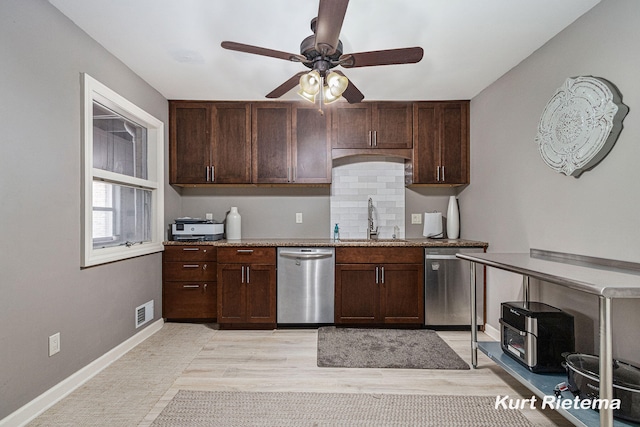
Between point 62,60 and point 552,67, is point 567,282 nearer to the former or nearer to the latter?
point 552,67

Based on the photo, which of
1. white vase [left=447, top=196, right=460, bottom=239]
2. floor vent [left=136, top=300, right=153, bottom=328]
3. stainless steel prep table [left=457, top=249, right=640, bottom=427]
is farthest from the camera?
white vase [left=447, top=196, right=460, bottom=239]

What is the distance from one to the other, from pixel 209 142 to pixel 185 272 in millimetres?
1467

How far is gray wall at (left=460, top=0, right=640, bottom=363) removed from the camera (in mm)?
1765

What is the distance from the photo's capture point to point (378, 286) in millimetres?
3285

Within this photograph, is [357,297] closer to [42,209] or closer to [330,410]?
[330,410]

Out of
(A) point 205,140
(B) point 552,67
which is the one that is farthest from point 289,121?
(B) point 552,67

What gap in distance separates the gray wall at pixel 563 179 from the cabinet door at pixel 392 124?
0.72m

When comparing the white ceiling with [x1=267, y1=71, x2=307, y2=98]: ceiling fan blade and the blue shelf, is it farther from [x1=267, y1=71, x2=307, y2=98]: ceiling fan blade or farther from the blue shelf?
the blue shelf

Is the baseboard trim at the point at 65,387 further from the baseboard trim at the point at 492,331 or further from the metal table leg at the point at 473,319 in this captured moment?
the baseboard trim at the point at 492,331

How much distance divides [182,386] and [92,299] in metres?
0.94

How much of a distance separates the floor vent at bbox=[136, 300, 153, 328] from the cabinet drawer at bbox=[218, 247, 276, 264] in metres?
0.79

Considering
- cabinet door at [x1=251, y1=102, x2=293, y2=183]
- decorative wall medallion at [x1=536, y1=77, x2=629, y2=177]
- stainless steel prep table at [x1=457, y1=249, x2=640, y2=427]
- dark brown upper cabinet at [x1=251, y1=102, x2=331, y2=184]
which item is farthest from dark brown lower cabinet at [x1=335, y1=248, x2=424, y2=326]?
decorative wall medallion at [x1=536, y1=77, x2=629, y2=177]

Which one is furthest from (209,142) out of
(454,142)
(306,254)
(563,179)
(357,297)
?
(563,179)

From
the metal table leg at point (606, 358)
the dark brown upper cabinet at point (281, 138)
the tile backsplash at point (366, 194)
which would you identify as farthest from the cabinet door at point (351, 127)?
the metal table leg at point (606, 358)
